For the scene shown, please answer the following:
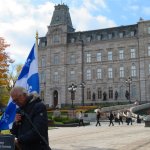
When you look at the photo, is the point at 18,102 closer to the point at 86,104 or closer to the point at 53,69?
the point at 86,104

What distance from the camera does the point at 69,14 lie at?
3036 inches

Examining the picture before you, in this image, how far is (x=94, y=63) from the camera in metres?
69.6

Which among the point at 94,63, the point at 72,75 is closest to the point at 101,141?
the point at 94,63

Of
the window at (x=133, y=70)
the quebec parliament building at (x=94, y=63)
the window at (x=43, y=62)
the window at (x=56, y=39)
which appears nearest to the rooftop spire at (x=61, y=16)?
the quebec parliament building at (x=94, y=63)

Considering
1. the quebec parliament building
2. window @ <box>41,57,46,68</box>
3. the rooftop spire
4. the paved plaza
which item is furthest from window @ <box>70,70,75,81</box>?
the paved plaza

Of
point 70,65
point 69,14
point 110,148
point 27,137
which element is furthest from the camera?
point 69,14

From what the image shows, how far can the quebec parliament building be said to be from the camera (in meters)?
65.4

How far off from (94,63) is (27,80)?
6206 centimetres

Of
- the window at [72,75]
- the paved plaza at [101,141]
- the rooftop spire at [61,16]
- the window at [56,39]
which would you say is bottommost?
the paved plaza at [101,141]

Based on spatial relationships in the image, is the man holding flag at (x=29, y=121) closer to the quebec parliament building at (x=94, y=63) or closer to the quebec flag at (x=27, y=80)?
the quebec flag at (x=27, y=80)

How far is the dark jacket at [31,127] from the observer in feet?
17.0

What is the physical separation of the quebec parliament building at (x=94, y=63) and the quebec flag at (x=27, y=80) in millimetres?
56115

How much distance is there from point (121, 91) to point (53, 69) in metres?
14.9

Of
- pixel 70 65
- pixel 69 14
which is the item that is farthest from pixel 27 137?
pixel 69 14
